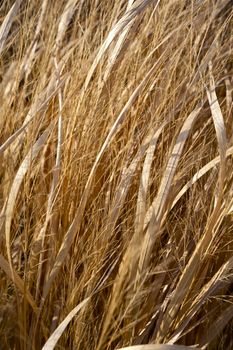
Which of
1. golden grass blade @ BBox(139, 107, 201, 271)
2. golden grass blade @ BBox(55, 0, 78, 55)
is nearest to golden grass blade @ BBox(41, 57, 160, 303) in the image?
golden grass blade @ BBox(139, 107, 201, 271)

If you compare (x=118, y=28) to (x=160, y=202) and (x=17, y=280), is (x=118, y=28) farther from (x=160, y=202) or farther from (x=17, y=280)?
(x=17, y=280)

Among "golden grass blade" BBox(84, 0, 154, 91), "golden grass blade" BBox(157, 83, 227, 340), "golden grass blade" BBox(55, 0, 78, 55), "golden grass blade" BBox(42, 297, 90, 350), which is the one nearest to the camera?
"golden grass blade" BBox(42, 297, 90, 350)

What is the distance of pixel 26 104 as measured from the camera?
174 cm

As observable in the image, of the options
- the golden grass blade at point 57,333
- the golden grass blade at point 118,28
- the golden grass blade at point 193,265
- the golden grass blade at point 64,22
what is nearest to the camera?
the golden grass blade at point 57,333

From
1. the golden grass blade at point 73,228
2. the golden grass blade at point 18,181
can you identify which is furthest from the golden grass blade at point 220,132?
the golden grass blade at point 18,181

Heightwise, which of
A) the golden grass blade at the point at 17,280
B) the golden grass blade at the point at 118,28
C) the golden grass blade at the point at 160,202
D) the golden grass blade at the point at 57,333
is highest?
the golden grass blade at the point at 118,28

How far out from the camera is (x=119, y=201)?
4.34 ft

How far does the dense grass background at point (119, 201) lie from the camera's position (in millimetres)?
1299

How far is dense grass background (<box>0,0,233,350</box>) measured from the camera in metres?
1.30

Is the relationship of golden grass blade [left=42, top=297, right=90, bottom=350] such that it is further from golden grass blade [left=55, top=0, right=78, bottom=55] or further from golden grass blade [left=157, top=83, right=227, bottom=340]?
golden grass blade [left=55, top=0, right=78, bottom=55]

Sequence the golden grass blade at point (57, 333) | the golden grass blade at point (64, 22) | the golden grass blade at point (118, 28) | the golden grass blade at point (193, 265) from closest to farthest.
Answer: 1. the golden grass blade at point (57, 333)
2. the golden grass blade at point (193, 265)
3. the golden grass blade at point (118, 28)
4. the golden grass blade at point (64, 22)

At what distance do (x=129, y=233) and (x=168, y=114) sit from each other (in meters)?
0.24

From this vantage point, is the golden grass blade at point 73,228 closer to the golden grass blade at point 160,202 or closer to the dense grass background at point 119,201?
the dense grass background at point 119,201

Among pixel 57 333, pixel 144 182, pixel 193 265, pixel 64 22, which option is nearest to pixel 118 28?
A: pixel 64 22
